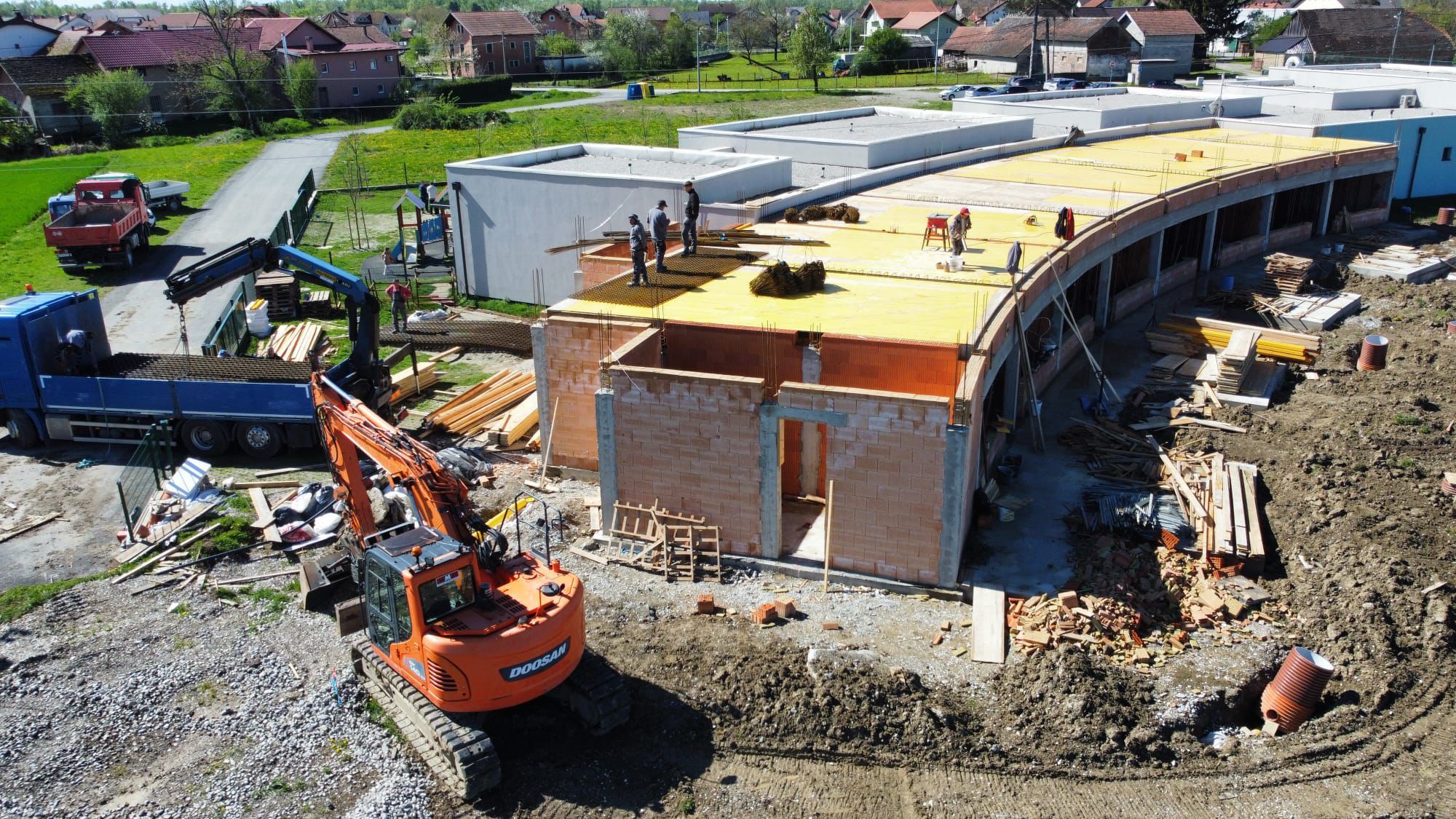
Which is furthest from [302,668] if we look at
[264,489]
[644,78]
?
[644,78]

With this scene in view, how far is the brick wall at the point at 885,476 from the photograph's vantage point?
52.4 feet

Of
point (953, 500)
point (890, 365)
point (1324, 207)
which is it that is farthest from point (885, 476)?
point (1324, 207)

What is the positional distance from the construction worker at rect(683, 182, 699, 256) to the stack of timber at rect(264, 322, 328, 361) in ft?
29.3

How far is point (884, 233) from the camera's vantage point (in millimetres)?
26312

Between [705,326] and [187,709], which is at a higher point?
[705,326]

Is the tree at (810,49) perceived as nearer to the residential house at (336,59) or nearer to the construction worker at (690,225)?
the residential house at (336,59)

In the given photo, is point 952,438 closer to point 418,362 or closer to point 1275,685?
point 1275,685

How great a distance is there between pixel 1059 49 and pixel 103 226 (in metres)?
63.7

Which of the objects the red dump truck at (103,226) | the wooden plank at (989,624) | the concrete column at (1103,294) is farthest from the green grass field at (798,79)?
the wooden plank at (989,624)

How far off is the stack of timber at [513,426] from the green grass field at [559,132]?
1049 inches

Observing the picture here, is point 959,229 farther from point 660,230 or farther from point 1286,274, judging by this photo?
point 1286,274

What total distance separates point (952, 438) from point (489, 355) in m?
14.3

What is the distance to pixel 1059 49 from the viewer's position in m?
77.2

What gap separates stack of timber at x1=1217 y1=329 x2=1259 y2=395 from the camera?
23.5 m
